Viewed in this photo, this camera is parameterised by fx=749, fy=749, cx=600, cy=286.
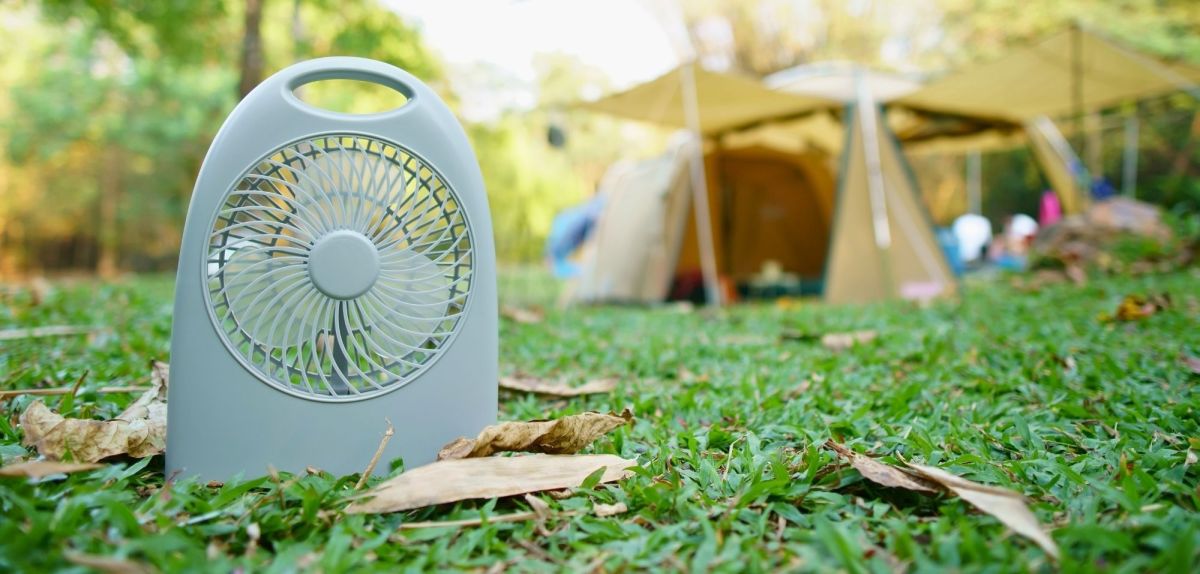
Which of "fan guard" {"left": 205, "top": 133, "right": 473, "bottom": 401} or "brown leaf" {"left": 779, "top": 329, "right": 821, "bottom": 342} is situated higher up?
"fan guard" {"left": 205, "top": 133, "right": 473, "bottom": 401}

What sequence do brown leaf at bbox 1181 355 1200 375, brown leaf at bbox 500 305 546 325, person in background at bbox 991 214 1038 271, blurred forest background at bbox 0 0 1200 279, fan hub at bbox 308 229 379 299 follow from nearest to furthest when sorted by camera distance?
fan hub at bbox 308 229 379 299, brown leaf at bbox 1181 355 1200 375, brown leaf at bbox 500 305 546 325, person in background at bbox 991 214 1038 271, blurred forest background at bbox 0 0 1200 279

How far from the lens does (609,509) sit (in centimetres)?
107

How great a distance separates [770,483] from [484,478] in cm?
42

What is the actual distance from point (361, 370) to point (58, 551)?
46 cm

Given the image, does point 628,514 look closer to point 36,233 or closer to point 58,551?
point 58,551

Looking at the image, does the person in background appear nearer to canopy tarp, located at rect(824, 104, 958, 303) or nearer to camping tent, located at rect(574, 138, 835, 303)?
camping tent, located at rect(574, 138, 835, 303)

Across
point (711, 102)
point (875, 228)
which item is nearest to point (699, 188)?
point (711, 102)

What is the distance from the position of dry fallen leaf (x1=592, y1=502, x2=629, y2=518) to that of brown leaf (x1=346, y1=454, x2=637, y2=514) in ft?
0.23

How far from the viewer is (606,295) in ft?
19.2

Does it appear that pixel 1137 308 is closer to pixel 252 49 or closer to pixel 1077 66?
pixel 1077 66

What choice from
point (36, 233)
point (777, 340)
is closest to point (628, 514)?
point (777, 340)

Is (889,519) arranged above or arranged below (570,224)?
below

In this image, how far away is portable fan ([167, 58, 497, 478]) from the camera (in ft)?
3.64

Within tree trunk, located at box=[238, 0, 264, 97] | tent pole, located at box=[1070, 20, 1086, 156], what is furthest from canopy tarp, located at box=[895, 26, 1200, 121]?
tree trunk, located at box=[238, 0, 264, 97]
